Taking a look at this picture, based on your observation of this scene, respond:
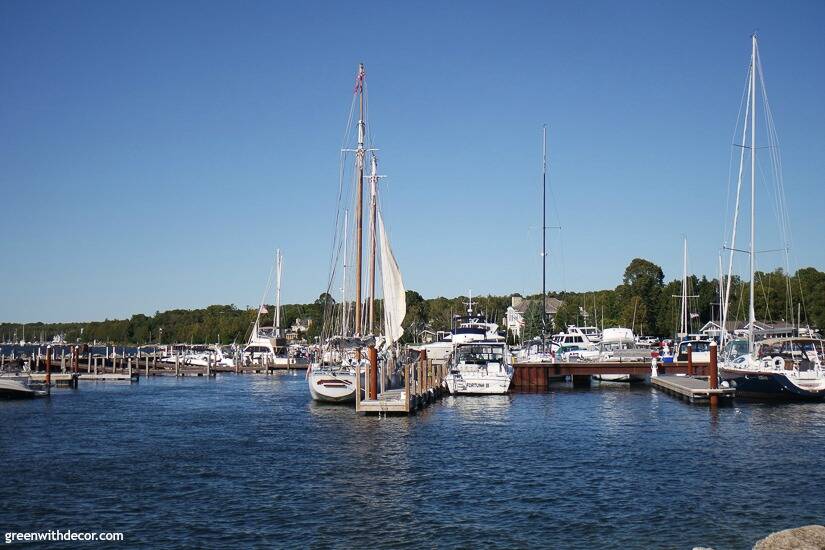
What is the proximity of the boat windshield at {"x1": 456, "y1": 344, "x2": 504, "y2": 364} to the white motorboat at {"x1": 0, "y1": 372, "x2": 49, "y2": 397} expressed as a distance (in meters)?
29.6

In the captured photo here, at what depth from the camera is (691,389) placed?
5041 centimetres

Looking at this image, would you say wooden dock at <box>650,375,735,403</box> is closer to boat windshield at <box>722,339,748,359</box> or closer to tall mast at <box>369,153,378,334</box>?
boat windshield at <box>722,339,748,359</box>

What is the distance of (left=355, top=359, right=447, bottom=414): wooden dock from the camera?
1713 inches

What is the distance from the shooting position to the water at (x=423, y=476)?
68.9 ft

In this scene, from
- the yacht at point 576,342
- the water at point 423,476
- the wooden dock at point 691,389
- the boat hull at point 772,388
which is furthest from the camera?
the yacht at point 576,342

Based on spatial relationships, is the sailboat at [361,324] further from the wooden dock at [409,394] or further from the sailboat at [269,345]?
the sailboat at [269,345]

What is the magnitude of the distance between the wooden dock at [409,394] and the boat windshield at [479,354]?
190cm

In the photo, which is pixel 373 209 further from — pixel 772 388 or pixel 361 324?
pixel 772 388

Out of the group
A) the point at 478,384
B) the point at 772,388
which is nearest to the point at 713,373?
the point at 772,388

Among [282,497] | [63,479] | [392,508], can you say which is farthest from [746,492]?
[63,479]

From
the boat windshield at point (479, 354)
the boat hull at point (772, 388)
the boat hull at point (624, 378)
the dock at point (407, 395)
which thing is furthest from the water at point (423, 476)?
the boat hull at point (624, 378)

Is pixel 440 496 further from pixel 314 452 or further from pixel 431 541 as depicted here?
pixel 314 452

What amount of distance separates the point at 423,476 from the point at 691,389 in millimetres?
27874

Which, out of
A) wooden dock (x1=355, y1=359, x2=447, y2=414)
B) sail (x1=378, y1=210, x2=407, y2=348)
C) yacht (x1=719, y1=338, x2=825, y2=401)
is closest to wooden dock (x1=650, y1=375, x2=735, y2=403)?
yacht (x1=719, y1=338, x2=825, y2=401)
